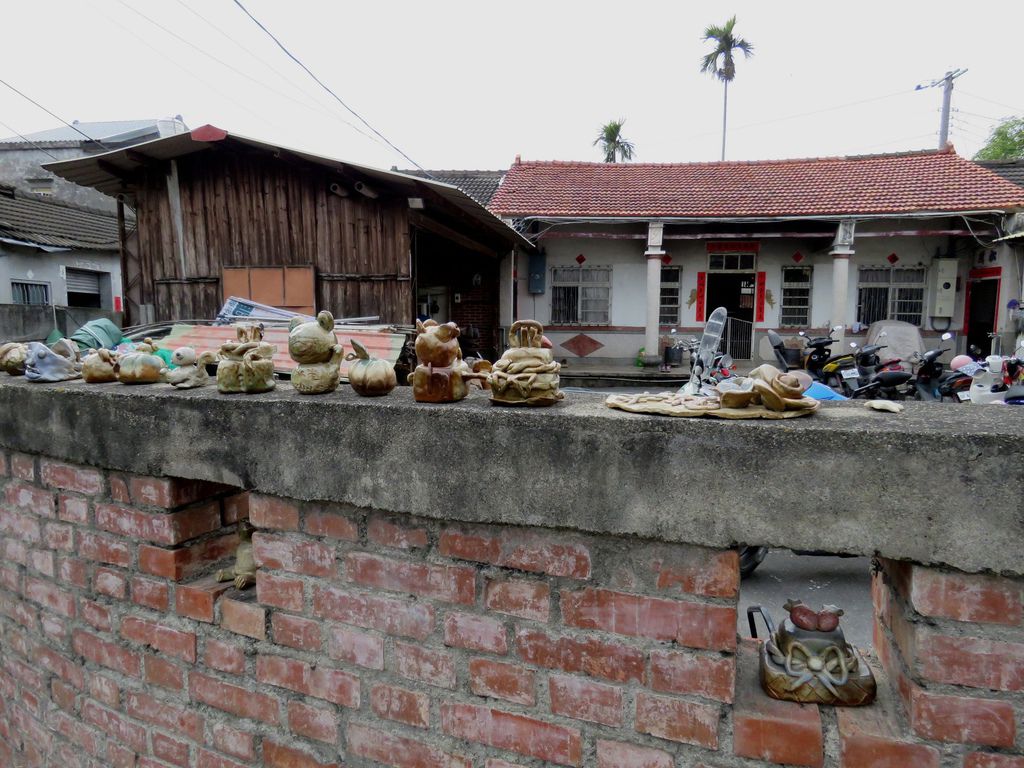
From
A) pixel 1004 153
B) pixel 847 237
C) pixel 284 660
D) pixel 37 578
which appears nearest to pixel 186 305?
pixel 37 578

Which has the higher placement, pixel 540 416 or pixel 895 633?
pixel 540 416

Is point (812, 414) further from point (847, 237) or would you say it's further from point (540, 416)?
point (847, 237)

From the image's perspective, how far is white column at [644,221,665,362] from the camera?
472 inches

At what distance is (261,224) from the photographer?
819 cm

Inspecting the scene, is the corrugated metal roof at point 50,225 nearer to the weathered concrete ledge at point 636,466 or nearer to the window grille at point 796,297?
the weathered concrete ledge at point 636,466

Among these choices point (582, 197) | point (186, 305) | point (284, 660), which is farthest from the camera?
point (582, 197)

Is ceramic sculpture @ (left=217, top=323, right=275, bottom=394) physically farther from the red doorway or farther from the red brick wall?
the red doorway

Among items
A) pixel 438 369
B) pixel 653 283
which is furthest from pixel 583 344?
pixel 438 369

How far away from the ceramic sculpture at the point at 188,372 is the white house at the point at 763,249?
10804 millimetres

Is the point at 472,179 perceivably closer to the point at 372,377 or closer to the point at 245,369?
the point at 245,369

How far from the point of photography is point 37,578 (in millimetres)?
1889

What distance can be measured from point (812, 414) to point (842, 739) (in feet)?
1.99

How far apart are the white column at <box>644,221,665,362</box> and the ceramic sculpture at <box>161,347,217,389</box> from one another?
36.5 ft

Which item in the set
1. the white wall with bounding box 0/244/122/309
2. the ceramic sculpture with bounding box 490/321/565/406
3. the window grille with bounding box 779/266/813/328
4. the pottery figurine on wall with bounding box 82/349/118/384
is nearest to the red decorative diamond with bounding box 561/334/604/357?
the window grille with bounding box 779/266/813/328
